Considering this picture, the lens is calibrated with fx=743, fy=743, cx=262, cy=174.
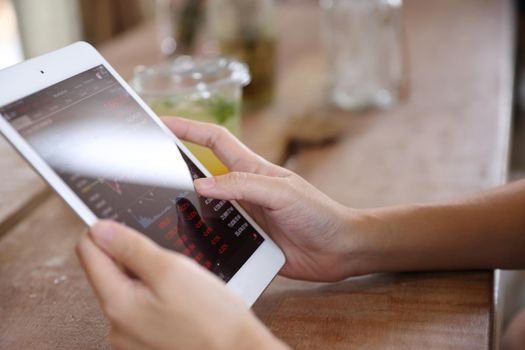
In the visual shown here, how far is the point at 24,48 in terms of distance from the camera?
2.88m

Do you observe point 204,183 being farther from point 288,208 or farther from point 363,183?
point 363,183

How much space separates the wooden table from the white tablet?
8 centimetres

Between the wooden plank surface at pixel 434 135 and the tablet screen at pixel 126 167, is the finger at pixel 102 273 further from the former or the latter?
the wooden plank surface at pixel 434 135

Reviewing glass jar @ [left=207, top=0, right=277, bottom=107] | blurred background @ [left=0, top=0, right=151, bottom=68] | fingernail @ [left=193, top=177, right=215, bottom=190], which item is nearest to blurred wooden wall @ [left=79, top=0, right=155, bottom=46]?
blurred background @ [left=0, top=0, right=151, bottom=68]

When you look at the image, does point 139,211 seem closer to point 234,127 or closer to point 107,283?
point 107,283

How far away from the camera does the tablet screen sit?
2.15 feet

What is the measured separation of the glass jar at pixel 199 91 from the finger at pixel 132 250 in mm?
336

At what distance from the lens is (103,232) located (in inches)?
23.3

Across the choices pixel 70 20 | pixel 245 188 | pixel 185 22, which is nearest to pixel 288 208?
pixel 245 188

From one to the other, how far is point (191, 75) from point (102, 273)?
23.1 inches

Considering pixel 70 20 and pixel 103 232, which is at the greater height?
pixel 103 232

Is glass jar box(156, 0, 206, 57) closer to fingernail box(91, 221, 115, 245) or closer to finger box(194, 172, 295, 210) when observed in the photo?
finger box(194, 172, 295, 210)

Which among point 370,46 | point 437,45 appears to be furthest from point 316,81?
point 437,45

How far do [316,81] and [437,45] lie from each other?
1.24ft
